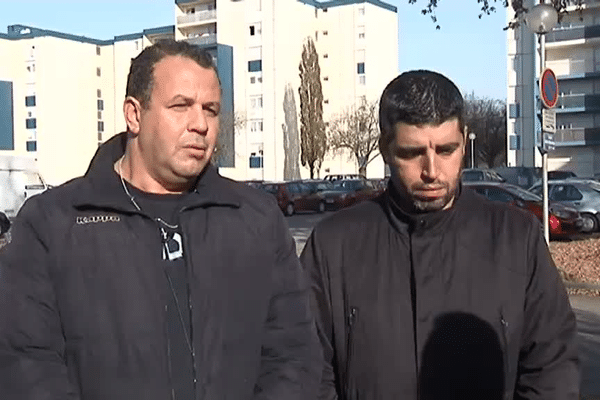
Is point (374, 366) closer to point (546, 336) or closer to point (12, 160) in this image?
point (546, 336)

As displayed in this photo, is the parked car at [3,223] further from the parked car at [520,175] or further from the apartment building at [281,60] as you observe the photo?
the apartment building at [281,60]

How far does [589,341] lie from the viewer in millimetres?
9398

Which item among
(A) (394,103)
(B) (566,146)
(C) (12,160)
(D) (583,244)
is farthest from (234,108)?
(A) (394,103)

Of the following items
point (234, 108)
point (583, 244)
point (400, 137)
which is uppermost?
point (234, 108)

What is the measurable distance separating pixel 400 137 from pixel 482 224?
40 cm

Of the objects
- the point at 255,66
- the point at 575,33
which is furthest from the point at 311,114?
the point at 575,33

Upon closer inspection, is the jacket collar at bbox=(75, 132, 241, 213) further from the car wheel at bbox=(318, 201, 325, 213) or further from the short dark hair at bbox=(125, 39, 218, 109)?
the car wheel at bbox=(318, 201, 325, 213)

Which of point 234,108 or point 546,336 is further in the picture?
point 234,108

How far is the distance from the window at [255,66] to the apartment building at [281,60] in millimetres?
82

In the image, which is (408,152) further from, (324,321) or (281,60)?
(281,60)

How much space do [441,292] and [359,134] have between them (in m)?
62.0

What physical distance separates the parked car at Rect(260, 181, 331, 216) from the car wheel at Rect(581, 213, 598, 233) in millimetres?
15396

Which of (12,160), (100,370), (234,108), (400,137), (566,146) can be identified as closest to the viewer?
(100,370)

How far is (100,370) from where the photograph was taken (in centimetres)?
254
